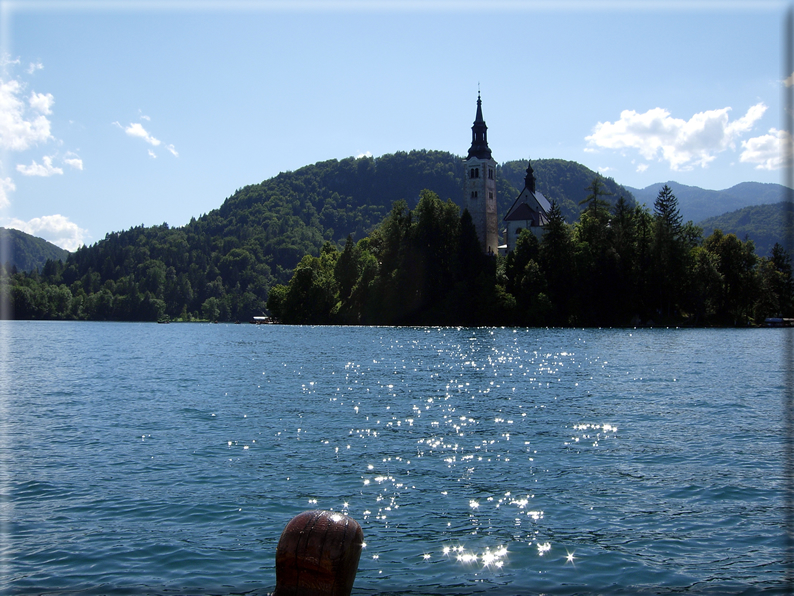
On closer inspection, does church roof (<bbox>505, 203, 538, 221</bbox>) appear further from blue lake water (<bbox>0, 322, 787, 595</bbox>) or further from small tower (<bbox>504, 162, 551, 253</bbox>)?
blue lake water (<bbox>0, 322, 787, 595</bbox>)

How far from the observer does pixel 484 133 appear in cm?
14325

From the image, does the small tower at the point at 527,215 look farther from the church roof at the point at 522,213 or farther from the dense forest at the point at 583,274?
the dense forest at the point at 583,274

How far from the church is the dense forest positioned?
646 inches

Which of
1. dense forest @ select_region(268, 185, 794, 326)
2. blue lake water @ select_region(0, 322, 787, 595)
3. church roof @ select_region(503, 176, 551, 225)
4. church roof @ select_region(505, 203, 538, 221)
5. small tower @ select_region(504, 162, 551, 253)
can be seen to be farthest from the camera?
church roof @ select_region(503, 176, 551, 225)

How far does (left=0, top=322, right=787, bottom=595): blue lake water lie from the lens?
33.6 ft

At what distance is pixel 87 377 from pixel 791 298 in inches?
4674

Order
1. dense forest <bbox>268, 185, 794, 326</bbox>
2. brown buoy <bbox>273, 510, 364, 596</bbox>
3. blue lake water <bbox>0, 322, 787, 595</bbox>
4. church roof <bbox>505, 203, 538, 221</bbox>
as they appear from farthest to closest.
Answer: church roof <bbox>505, 203, 538, 221</bbox> → dense forest <bbox>268, 185, 794, 326</bbox> → blue lake water <bbox>0, 322, 787, 595</bbox> → brown buoy <bbox>273, 510, 364, 596</bbox>

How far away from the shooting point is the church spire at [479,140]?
141500mm

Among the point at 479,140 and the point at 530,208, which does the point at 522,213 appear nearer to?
the point at 530,208

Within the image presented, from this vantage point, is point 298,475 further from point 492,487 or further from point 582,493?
point 582,493

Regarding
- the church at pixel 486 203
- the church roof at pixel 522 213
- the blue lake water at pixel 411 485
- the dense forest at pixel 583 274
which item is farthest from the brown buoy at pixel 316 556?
the church roof at pixel 522 213

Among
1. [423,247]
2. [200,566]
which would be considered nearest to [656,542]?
[200,566]

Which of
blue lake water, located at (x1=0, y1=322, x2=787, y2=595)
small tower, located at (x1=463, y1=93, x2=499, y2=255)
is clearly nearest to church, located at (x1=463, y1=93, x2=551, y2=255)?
small tower, located at (x1=463, y1=93, x2=499, y2=255)

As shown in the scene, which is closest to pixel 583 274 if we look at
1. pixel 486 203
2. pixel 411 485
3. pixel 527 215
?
pixel 527 215
